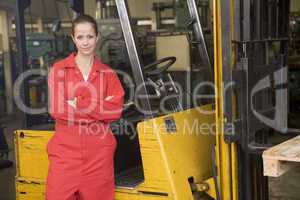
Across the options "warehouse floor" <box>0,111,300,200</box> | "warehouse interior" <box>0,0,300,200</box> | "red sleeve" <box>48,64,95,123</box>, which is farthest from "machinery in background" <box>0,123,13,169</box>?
"red sleeve" <box>48,64,95,123</box>

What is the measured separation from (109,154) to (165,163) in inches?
15.1

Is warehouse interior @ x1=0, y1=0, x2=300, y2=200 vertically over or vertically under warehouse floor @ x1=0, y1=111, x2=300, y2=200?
over

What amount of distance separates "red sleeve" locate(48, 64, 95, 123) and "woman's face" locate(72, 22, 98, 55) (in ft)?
0.63

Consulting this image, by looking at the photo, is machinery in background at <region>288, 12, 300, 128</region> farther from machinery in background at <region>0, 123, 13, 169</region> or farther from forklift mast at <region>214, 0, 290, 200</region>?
forklift mast at <region>214, 0, 290, 200</region>

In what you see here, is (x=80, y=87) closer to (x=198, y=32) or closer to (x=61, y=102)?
(x=61, y=102)

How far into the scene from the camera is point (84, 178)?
3.00 m

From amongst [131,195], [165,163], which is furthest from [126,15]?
[131,195]

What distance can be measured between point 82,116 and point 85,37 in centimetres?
48

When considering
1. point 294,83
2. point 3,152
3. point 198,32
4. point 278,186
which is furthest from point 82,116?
point 294,83

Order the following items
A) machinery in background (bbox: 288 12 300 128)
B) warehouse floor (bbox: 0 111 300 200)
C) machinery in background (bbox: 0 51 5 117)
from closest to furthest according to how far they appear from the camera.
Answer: warehouse floor (bbox: 0 111 300 200), machinery in background (bbox: 288 12 300 128), machinery in background (bbox: 0 51 5 117)

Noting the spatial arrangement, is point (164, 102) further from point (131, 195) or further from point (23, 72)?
point (23, 72)

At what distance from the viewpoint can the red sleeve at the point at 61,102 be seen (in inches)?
116

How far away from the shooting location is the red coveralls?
2945mm

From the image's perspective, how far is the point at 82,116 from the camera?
116 inches
